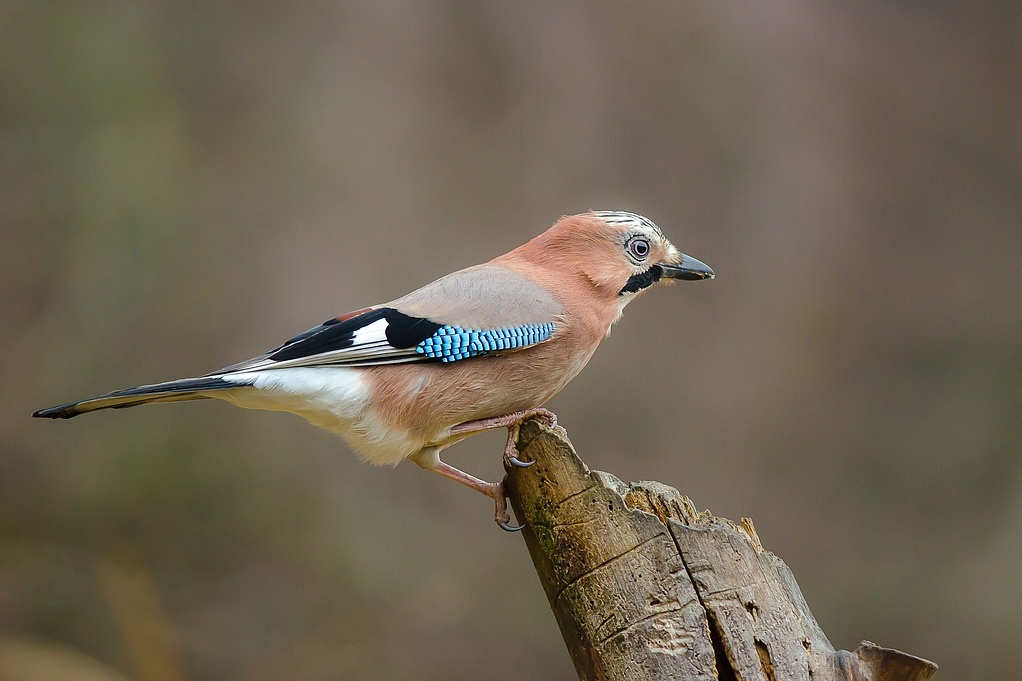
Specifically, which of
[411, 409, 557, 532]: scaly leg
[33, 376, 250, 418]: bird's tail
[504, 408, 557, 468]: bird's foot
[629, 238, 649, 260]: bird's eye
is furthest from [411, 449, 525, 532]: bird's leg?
[629, 238, 649, 260]: bird's eye

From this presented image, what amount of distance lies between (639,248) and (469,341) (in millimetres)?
819

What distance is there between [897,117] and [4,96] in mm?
5954

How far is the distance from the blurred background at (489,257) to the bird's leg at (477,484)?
2.51 meters

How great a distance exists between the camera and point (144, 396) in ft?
9.15

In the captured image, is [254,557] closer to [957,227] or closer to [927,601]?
[927,601]

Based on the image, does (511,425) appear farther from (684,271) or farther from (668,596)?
(684,271)

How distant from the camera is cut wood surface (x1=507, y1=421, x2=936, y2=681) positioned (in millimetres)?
2355

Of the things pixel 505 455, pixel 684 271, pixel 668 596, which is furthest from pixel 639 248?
pixel 668 596

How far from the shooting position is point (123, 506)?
17.6ft

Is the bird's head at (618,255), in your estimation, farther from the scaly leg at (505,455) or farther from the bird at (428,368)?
the scaly leg at (505,455)

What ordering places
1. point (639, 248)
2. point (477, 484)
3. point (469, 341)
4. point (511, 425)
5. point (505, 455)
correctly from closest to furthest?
point (505, 455)
point (511, 425)
point (469, 341)
point (477, 484)
point (639, 248)

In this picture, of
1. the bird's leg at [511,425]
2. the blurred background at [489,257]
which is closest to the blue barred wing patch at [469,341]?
the bird's leg at [511,425]

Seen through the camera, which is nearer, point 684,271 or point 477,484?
point 477,484

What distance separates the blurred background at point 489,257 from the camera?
542 centimetres
